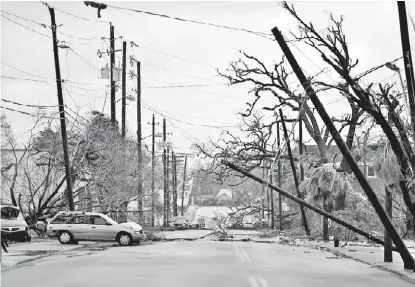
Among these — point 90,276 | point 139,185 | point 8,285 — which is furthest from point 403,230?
point 8,285

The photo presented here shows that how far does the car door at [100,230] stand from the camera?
29.0 metres

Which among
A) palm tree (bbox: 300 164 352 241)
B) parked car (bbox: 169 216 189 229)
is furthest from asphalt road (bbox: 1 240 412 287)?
parked car (bbox: 169 216 189 229)

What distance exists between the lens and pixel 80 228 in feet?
94.3

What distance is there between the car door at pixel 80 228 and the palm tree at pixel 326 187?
436 inches

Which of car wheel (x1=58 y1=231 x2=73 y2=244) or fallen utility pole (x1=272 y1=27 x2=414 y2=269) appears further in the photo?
car wheel (x1=58 y1=231 x2=73 y2=244)

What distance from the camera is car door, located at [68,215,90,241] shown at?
28.7 meters

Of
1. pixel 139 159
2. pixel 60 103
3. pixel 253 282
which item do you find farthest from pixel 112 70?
pixel 253 282

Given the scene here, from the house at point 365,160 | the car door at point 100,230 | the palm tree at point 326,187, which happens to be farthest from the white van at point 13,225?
the house at point 365,160

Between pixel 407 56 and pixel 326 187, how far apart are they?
16.3 meters

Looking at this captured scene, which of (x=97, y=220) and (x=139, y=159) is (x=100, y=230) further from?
(x=139, y=159)

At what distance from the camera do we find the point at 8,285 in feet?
42.9

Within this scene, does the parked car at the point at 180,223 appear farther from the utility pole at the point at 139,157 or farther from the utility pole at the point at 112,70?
the utility pole at the point at 112,70

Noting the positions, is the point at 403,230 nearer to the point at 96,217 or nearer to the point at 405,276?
the point at 96,217

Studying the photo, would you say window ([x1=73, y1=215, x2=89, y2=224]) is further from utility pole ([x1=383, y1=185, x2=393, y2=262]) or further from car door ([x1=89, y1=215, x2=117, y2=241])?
utility pole ([x1=383, y1=185, x2=393, y2=262])
